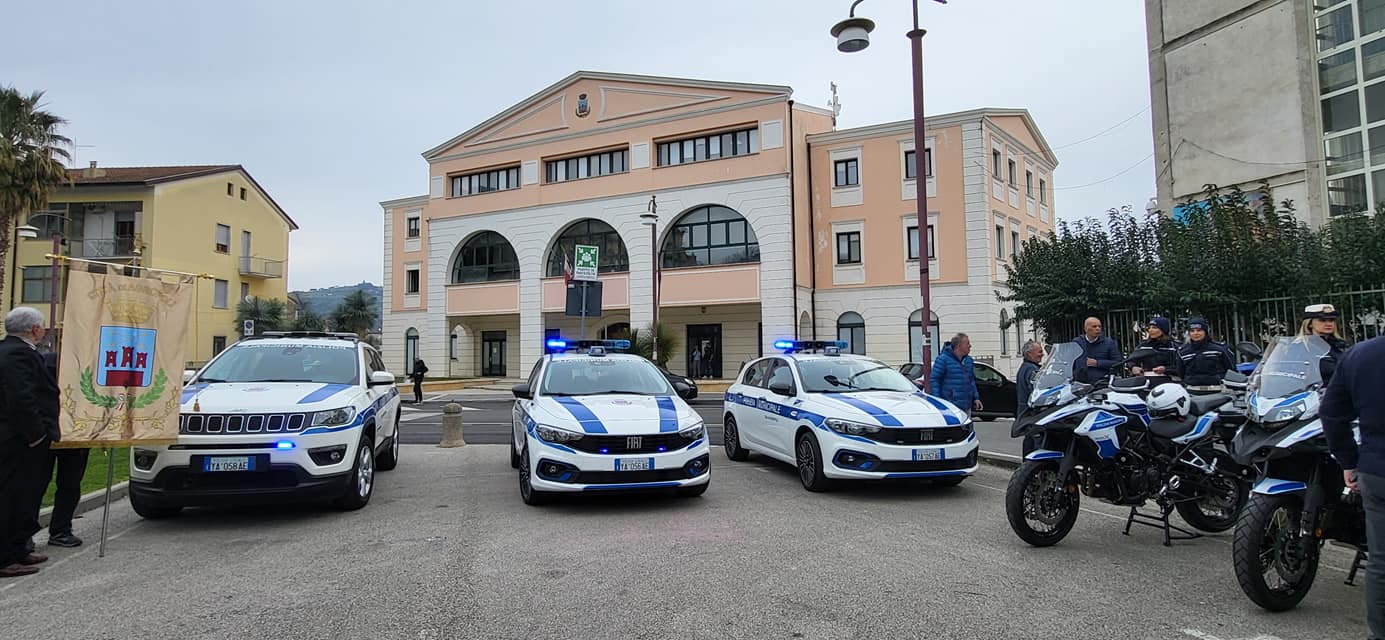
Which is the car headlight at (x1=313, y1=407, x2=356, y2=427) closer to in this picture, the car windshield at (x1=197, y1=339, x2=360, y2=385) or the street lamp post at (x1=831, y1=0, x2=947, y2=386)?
the car windshield at (x1=197, y1=339, x2=360, y2=385)

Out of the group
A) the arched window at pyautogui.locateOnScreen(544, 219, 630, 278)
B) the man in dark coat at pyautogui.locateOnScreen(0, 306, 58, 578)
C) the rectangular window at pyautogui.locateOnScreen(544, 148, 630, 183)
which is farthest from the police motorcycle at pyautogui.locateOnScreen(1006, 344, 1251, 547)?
the rectangular window at pyautogui.locateOnScreen(544, 148, 630, 183)

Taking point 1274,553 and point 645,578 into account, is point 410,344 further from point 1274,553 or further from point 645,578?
point 1274,553

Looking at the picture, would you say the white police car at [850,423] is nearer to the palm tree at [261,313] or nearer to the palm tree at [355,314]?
the palm tree at [261,313]

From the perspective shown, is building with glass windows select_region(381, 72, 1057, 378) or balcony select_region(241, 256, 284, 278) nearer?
building with glass windows select_region(381, 72, 1057, 378)

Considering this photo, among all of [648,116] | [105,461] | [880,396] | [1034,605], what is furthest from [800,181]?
[1034,605]

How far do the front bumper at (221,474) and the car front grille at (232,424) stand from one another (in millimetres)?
52

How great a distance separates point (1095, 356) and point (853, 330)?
21.7 m

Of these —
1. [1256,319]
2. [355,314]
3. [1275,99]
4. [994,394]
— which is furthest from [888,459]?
[355,314]

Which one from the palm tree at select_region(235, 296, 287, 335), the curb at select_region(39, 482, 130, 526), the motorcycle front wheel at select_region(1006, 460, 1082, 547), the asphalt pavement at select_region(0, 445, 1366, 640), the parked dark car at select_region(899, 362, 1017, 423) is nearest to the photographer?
the asphalt pavement at select_region(0, 445, 1366, 640)

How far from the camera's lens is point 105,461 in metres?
10.3

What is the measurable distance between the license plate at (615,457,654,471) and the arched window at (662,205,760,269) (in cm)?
2447

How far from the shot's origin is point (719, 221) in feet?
105

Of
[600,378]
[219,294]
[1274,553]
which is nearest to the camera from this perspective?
[1274,553]

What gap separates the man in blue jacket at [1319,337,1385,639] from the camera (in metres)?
3.63
